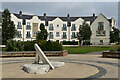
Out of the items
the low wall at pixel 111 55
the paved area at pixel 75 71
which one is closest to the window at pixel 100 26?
the low wall at pixel 111 55

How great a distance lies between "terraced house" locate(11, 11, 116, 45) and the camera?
5259cm

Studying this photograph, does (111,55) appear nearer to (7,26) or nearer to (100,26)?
(7,26)

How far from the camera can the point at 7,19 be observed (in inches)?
1355

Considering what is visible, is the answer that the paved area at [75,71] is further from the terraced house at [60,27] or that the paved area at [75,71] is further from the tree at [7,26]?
the terraced house at [60,27]

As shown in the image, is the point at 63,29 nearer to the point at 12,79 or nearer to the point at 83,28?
the point at 83,28

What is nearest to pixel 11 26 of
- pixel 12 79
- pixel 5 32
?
pixel 5 32

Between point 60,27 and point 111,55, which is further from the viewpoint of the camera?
point 60,27

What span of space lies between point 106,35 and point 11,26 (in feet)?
117

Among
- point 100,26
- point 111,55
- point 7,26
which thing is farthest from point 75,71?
point 100,26

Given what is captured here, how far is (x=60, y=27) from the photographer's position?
5647cm

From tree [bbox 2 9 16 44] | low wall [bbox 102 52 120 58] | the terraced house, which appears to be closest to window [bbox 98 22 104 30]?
the terraced house

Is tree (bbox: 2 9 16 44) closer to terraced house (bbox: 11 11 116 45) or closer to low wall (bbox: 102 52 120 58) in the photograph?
terraced house (bbox: 11 11 116 45)

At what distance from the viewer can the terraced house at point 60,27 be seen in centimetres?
5259

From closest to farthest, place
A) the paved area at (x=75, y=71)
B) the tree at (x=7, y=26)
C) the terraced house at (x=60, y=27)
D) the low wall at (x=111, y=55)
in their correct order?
1. the paved area at (x=75, y=71)
2. the low wall at (x=111, y=55)
3. the tree at (x=7, y=26)
4. the terraced house at (x=60, y=27)
